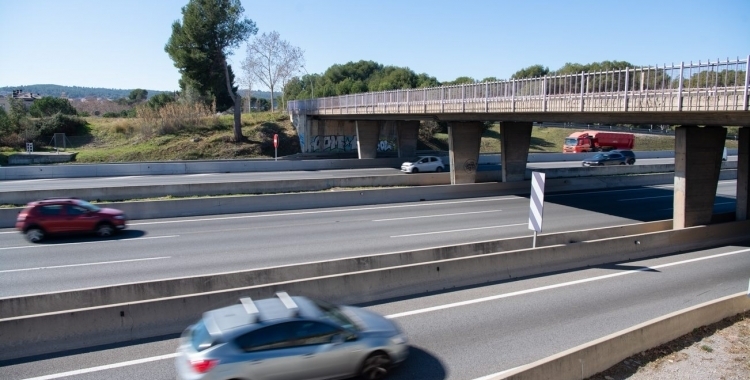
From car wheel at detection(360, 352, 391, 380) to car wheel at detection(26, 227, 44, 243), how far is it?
54.8ft

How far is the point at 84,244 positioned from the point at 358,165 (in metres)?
29.7

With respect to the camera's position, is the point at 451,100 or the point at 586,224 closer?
the point at 586,224

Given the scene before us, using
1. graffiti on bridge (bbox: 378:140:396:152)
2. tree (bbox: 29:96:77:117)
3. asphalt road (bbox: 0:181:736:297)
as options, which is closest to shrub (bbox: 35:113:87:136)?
tree (bbox: 29:96:77:117)

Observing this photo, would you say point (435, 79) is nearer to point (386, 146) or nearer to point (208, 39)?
point (386, 146)

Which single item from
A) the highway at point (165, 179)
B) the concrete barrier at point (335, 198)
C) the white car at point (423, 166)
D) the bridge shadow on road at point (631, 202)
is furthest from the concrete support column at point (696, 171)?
the highway at point (165, 179)

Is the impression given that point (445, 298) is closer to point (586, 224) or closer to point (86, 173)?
point (586, 224)

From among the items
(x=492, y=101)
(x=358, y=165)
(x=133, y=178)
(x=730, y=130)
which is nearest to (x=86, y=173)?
(x=133, y=178)

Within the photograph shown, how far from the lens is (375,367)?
8.77 m

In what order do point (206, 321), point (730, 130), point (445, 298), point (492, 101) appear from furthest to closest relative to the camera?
point (730, 130), point (492, 101), point (445, 298), point (206, 321)

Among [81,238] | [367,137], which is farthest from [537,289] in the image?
[367,137]

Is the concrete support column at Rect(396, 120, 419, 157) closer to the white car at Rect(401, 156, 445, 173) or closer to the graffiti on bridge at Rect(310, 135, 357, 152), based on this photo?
the white car at Rect(401, 156, 445, 173)

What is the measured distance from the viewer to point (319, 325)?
27.9ft

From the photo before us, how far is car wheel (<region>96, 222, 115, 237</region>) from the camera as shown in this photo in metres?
21.2

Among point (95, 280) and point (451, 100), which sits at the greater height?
point (451, 100)
